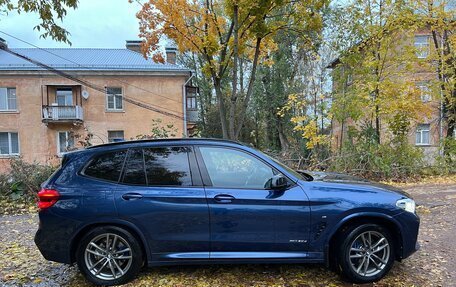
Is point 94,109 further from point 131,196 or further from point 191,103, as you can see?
point 131,196

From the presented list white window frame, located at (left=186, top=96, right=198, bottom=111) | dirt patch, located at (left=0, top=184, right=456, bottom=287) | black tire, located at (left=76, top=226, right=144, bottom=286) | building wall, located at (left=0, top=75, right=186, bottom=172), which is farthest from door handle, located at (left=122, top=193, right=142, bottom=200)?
white window frame, located at (left=186, top=96, right=198, bottom=111)

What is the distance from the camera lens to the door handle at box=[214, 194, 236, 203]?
379cm

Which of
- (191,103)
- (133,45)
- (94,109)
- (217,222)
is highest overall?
(133,45)

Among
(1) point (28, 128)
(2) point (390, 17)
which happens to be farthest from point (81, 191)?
(1) point (28, 128)

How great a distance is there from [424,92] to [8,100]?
2649cm

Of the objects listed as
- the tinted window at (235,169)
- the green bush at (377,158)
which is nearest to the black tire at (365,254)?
the tinted window at (235,169)

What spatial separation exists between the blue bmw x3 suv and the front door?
0.01 m

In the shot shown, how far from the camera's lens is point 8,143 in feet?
82.5

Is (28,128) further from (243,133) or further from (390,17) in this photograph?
(390,17)

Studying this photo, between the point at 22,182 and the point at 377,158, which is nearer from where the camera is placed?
the point at 22,182

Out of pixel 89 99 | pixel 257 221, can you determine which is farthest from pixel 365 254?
pixel 89 99

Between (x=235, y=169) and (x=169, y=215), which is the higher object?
(x=235, y=169)

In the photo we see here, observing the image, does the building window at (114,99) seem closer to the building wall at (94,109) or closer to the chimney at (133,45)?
the building wall at (94,109)

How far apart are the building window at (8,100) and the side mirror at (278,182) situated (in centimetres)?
2703
